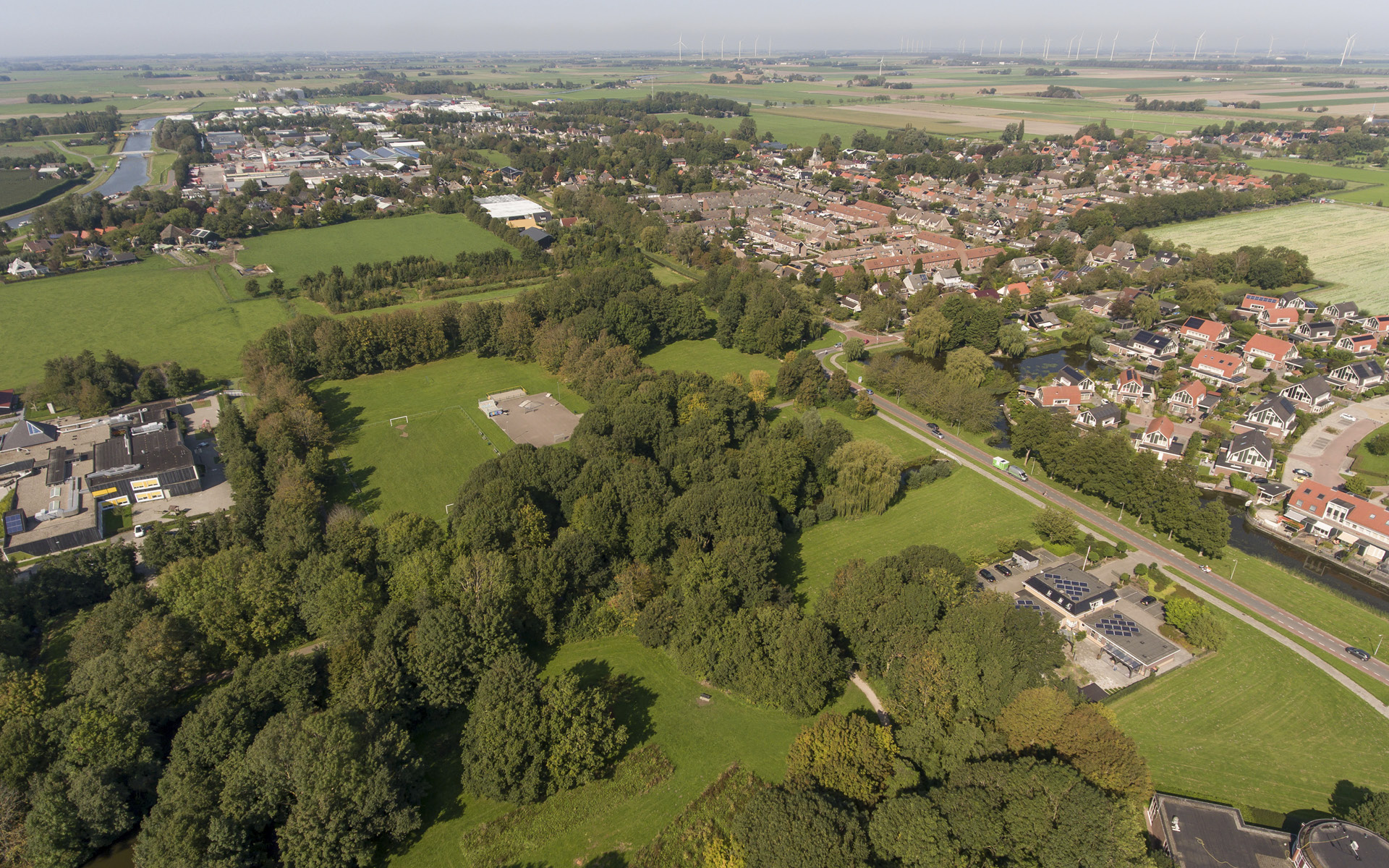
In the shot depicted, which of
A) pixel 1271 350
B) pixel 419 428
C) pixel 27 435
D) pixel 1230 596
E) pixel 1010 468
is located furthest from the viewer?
pixel 1271 350

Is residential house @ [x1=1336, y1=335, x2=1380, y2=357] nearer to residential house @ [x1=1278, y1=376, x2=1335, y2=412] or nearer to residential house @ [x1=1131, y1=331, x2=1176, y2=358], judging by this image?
residential house @ [x1=1278, y1=376, x2=1335, y2=412]

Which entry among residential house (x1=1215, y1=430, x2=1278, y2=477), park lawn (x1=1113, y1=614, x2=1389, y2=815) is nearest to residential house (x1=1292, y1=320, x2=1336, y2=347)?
residential house (x1=1215, y1=430, x2=1278, y2=477)

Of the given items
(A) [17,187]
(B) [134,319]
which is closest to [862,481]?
(B) [134,319]

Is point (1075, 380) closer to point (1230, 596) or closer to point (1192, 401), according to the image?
point (1192, 401)

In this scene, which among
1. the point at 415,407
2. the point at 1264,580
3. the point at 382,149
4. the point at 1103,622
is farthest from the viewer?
the point at 382,149

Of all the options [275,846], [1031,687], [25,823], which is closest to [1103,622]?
[1031,687]

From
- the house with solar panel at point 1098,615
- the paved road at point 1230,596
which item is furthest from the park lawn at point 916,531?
the house with solar panel at point 1098,615

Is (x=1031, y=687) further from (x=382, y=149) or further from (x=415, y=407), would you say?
(x=382, y=149)
